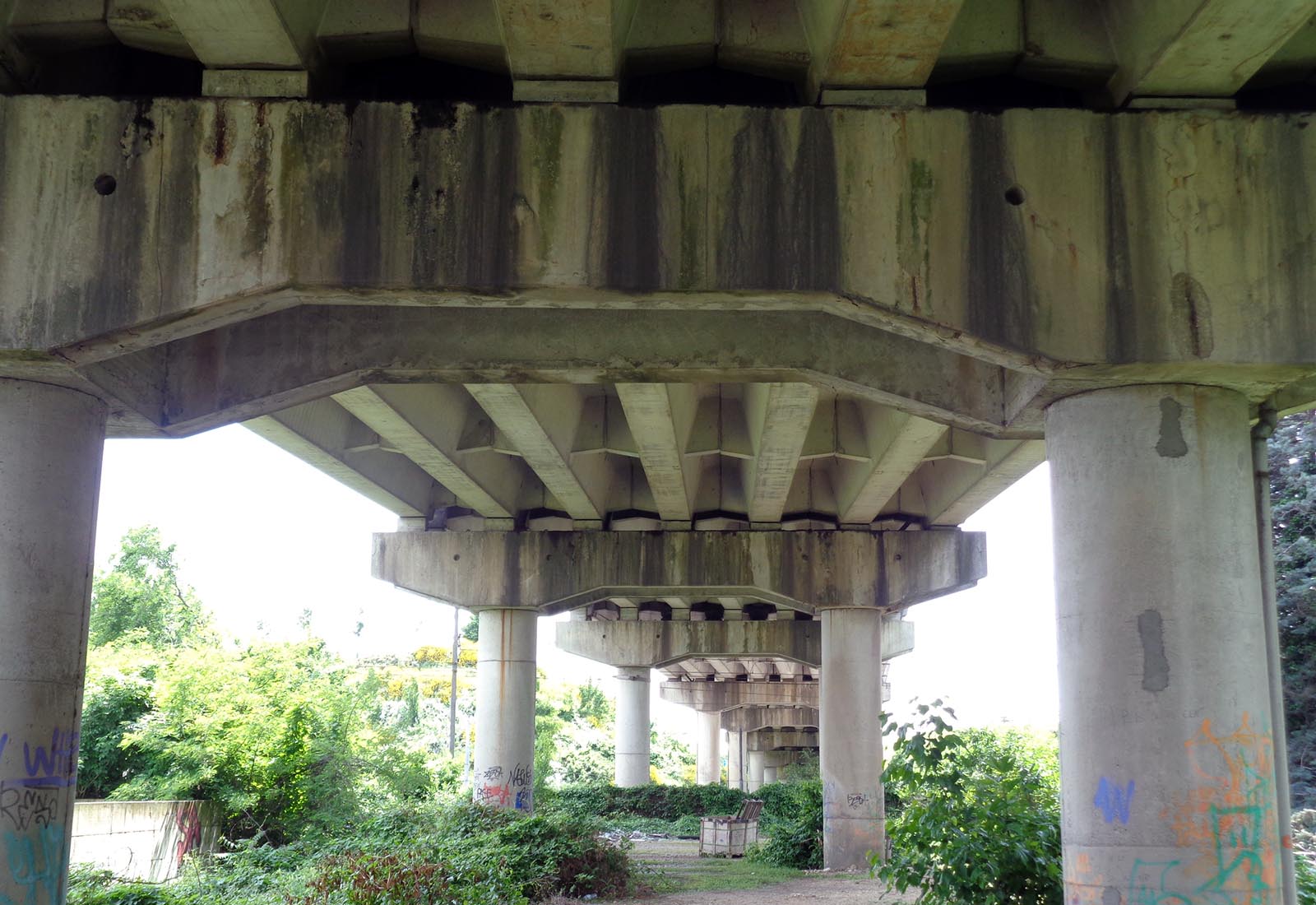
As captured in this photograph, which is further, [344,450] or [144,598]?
[144,598]

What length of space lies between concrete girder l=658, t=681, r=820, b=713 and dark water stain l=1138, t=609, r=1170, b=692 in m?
50.4

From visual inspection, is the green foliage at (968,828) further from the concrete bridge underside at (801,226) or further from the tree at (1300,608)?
the tree at (1300,608)

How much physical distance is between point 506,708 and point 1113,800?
16.5 metres

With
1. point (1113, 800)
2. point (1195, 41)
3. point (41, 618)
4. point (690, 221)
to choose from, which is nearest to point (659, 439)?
point (690, 221)

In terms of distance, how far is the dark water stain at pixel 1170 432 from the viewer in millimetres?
7598

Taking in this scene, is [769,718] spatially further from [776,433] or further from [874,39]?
[874,39]

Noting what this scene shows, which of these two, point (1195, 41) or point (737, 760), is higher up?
point (1195, 41)

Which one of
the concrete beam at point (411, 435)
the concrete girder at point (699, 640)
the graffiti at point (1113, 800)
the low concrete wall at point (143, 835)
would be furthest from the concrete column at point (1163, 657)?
the concrete girder at point (699, 640)

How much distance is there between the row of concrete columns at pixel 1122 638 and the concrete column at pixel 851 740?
14.4 metres

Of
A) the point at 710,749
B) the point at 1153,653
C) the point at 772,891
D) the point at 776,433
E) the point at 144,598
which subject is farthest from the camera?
the point at 710,749

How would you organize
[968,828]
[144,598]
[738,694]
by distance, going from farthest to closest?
[738,694]
[144,598]
[968,828]

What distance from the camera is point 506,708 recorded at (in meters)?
22.6

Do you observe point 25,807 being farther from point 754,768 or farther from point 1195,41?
point 754,768

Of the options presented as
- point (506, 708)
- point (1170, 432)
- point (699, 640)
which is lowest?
point (506, 708)
